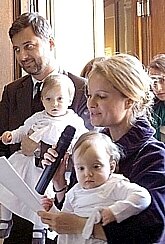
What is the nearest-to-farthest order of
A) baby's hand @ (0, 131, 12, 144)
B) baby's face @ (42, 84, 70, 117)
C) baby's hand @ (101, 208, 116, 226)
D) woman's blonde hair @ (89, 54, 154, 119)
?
baby's hand @ (101, 208, 116, 226), woman's blonde hair @ (89, 54, 154, 119), baby's face @ (42, 84, 70, 117), baby's hand @ (0, 131, 12, 144)

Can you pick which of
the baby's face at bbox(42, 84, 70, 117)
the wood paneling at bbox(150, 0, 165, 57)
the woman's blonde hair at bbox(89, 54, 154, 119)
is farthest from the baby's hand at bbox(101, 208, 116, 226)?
the wood paneling at bbox(150, 0, 165, 57)

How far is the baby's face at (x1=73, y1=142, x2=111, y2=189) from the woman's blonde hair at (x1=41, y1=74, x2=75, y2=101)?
0.62 meters

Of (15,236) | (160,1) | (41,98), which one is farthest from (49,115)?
(160,1)

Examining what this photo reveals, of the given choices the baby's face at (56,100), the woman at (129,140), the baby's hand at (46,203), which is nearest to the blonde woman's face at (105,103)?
the woman at (129,140)

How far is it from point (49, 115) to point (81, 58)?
788mm

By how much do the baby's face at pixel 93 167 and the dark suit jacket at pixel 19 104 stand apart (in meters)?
0.67

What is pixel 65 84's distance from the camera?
79.5 inches

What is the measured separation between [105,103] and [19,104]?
0.82 metres

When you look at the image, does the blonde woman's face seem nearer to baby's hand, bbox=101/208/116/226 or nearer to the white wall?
baby's hand, bbox=101/208/116/226

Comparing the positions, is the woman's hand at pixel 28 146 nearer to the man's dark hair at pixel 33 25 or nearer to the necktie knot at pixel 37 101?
the necktie knot at pixel 37 101

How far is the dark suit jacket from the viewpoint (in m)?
2.14

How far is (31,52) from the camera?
2.14 meters

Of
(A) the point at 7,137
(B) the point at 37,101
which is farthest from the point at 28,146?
(B) the point at 37,101

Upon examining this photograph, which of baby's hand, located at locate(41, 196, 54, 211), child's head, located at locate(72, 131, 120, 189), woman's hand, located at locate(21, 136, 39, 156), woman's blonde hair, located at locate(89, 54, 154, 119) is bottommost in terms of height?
baby's hand, located at locate(41, 196, 54, 211)
